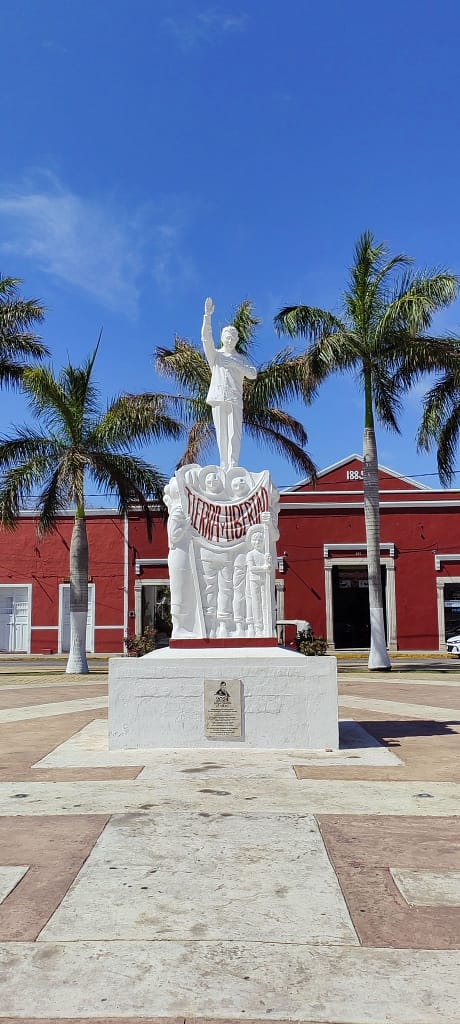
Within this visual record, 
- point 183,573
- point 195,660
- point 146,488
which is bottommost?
point 195,660

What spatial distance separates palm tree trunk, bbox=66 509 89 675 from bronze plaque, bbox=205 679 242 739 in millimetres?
12310

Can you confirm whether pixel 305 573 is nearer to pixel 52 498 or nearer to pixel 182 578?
pixel 52 498

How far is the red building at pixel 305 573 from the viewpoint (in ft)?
96.8

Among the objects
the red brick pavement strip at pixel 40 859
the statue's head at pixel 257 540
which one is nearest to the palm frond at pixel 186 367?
the statue's head at pixel 257 540

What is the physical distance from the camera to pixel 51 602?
99.3 feet

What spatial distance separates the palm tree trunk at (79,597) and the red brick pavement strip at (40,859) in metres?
14.8

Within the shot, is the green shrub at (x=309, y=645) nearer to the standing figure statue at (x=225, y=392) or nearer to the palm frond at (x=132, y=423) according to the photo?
the palm frond at (x=132, y=423)

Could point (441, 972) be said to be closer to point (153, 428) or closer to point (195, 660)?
point (195, 660)

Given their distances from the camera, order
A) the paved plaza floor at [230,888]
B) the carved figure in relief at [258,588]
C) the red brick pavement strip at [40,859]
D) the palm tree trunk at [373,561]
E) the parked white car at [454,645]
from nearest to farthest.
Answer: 1. the paved plaza floor at [230,888]
2. the red brick pavement strip at [40,859]
3. the carved figure in relief at [258,588]
4. the palm tree trunk at [373,561]
5. the parked white car at [454,645]

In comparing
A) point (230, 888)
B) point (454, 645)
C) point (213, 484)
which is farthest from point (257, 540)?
point (454, 645)

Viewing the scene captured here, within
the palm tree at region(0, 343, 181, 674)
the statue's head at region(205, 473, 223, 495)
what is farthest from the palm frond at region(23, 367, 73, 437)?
the statue's head at region(205, 473, 223, 495)

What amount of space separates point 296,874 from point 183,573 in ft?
16.8

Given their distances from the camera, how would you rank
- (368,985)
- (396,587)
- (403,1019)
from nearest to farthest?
1. (403,1019)
2. (368,985)
3. (396,587)

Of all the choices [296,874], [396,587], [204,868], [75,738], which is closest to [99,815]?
[204,868]
